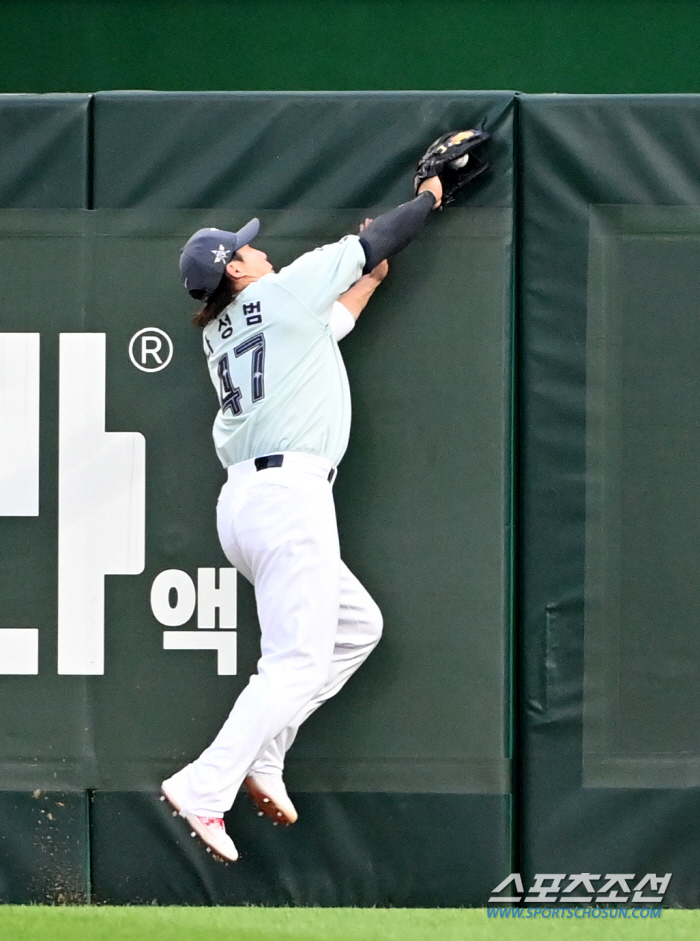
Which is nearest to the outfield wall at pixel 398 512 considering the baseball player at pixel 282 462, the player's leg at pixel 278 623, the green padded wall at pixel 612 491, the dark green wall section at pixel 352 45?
the green padded wall at pixel 612 491

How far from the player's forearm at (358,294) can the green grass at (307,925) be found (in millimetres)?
1928

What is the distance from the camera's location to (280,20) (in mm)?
6801

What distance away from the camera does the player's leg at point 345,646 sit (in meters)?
4.19

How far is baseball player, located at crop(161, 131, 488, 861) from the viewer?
4.05m

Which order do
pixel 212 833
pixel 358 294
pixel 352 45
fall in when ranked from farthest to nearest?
pixel 352 45
pixel 358 294
pixel 212 833

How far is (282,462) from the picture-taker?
4.12 metres

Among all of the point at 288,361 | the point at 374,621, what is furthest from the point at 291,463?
the point at 374,621

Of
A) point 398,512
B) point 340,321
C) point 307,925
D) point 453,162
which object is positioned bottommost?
point 307,925

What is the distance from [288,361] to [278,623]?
2.69 feet

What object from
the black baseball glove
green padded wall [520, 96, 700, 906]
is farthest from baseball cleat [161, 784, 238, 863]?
the black baseball glove

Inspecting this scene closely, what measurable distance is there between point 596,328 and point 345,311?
2.70ft

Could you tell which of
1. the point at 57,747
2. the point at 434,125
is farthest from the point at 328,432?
the point at 57,747

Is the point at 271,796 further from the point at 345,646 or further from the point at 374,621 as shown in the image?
the point at 374,621

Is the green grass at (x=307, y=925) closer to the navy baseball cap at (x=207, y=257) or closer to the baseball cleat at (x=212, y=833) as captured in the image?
the baseball cleat at (x=212, y=833)
